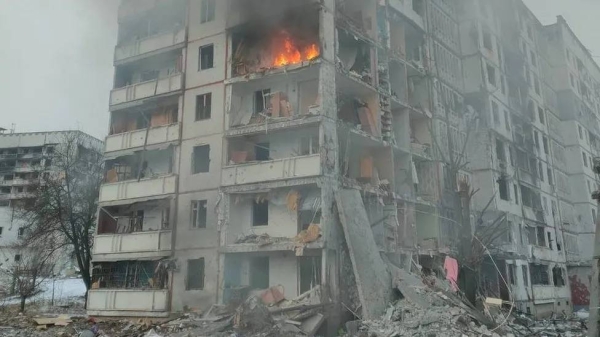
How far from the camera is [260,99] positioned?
2242cm

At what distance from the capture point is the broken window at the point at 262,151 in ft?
71.5

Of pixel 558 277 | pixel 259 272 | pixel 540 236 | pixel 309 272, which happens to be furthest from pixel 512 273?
pixel 259 272

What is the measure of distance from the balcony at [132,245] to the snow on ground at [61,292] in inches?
490

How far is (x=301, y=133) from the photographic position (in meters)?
20.8

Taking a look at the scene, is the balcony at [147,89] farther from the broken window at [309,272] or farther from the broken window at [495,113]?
the broken window at [495,113]

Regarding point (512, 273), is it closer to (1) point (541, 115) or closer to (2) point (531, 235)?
(2) point (531, 235)

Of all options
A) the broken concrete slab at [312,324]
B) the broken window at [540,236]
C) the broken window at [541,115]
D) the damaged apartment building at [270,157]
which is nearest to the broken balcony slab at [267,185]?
the damaged apartment building at [270,157]

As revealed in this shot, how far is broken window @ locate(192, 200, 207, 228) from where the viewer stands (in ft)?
70.7

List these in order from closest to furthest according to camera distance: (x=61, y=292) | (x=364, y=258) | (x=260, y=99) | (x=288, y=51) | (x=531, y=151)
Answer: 1. (x=364, y=258)
2. (x=288, y=51)
3. (x=260, y=99)
4. (x=61, y=292)
5. (x=531, y=151)

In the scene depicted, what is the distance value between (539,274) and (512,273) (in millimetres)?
4744

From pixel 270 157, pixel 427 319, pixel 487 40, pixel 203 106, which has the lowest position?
pixel 427 319

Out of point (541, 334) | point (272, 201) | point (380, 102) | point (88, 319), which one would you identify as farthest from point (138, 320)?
point (541, 334)

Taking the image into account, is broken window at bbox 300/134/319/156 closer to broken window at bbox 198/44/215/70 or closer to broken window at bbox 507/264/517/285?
broken window at bbox 198/44/215/70

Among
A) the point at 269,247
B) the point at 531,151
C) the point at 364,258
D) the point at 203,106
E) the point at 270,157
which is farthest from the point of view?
the point at 531,151
